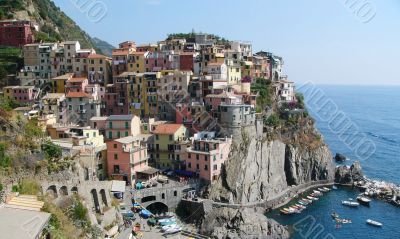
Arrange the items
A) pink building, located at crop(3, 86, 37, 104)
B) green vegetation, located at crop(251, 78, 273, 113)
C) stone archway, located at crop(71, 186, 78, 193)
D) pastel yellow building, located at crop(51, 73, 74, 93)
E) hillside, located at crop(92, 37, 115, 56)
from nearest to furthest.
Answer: stone archway, located at crop(71, 186, 78, 193) → pink building, located at crop(3, 86, 37, 104) → pastel yellow building, located at crop(51, 73, 74, 93) → green vegetation, located at crop(251, 78, 273, 113) → hillside, located at crop(92, 37, 115, 56)

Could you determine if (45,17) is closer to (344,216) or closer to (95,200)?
(95,200)

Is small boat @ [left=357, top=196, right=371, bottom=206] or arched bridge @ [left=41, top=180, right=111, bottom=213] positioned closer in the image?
arched bridge @ [left=41, top=180, right=111, bottom=213]

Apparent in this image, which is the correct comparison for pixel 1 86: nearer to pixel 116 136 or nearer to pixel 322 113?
pixel 116 136

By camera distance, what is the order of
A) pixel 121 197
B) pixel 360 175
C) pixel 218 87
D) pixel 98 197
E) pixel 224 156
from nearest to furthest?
pixel 98 197, pixel 121 197, pixel 224 156, pixel 218 87, pixel 360 175

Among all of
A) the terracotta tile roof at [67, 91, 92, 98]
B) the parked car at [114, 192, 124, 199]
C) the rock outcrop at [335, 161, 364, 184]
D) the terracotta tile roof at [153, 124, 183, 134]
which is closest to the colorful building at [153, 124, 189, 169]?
the terracotta tile roof at [153, 124, 183, 134]

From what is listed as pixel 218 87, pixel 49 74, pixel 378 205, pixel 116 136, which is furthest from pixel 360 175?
pixel 49 74

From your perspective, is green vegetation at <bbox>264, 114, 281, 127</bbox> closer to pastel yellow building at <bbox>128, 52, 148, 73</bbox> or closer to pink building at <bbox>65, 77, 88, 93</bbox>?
pastel yellow building at <bbox>128, 52, 148, 73</bbox>
